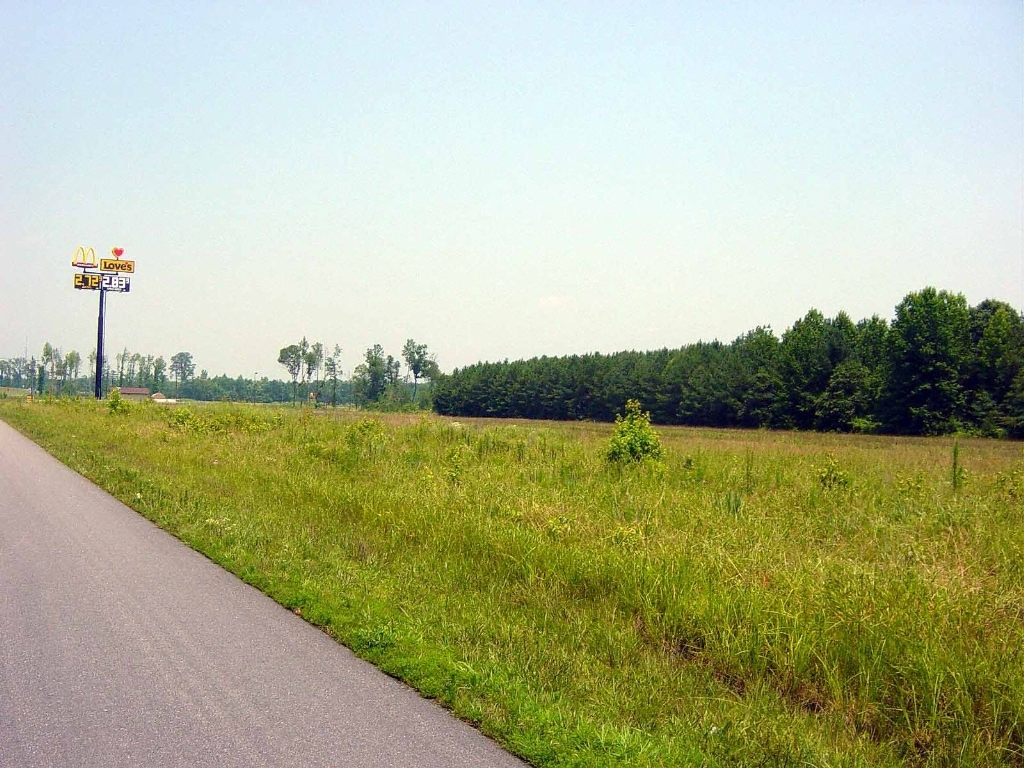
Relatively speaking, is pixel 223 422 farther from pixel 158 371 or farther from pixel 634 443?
pixel 158 371

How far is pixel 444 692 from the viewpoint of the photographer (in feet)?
17.0

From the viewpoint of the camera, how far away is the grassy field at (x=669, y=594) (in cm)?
492

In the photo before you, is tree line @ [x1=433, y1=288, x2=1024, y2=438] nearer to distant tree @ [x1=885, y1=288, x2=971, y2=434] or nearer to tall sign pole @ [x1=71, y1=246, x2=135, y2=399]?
distant tree @ [x1=885, y1=288, x2=971, y2=434]

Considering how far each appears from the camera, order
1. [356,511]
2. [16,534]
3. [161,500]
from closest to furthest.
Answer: [16,534] → [356,511] → [161,500]

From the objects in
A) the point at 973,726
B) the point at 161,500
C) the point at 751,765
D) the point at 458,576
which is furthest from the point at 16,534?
the point at 973,726

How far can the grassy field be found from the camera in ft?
16.1

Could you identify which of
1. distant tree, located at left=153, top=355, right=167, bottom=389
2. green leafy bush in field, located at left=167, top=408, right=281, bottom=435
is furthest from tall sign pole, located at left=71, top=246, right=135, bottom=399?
distant tree, located at left=153, top=355, right=167, bottom=389

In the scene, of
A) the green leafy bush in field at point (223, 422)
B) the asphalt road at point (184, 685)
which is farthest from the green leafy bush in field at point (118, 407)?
the asphalt road at point (184, 685)

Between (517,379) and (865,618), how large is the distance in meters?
115

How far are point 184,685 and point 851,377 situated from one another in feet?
232

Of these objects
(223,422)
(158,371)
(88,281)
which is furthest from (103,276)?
(158,371)

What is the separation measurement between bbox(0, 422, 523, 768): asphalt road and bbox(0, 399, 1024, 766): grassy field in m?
0.35

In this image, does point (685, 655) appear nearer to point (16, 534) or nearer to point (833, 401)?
point (16, 534)

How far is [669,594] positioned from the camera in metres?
7.22
